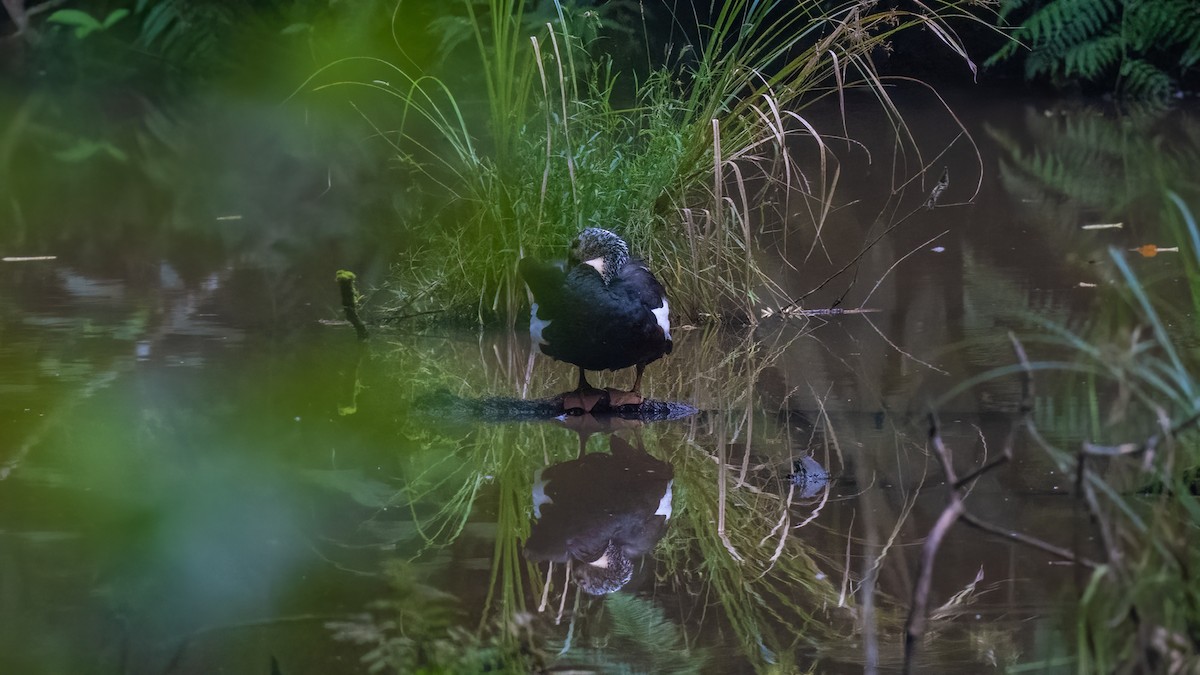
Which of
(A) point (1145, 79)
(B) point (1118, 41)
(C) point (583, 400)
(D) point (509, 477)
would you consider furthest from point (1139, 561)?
(B) point (1118, 41)

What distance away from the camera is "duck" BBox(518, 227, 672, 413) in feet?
11.6

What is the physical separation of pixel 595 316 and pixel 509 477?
574 mm

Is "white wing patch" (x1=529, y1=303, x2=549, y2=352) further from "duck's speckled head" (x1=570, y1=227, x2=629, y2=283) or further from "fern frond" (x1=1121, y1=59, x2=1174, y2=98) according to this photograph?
"fern frond" (x1=1121, y1=59, x2=1174, y2=98)

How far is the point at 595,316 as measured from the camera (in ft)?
11.5

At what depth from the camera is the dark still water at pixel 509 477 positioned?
7.48 ft

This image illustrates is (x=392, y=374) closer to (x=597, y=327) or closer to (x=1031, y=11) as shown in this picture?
(x=597, y=327)

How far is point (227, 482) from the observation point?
124 inches

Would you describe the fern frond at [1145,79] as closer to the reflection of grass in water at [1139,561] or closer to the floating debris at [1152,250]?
the floating debris at [1152,250]

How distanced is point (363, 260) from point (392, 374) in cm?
192

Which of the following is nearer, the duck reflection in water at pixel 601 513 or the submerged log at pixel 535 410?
the duck reflection in water at pixel 601 513

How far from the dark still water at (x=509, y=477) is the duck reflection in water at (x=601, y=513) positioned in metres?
0.01

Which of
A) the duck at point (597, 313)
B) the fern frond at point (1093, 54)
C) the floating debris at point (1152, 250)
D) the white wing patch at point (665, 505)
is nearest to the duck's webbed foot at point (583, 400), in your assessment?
the duck at point (597, 313)

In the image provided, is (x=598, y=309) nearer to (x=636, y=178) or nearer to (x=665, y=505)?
(x=665, y=505)

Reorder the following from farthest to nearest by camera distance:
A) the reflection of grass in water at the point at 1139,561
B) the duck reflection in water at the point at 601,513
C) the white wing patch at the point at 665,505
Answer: the white wing patch at the point at 665,505 < the duck reflection in water at the point at 601,513 < the reflection of grass in water at the point at 1139,561
